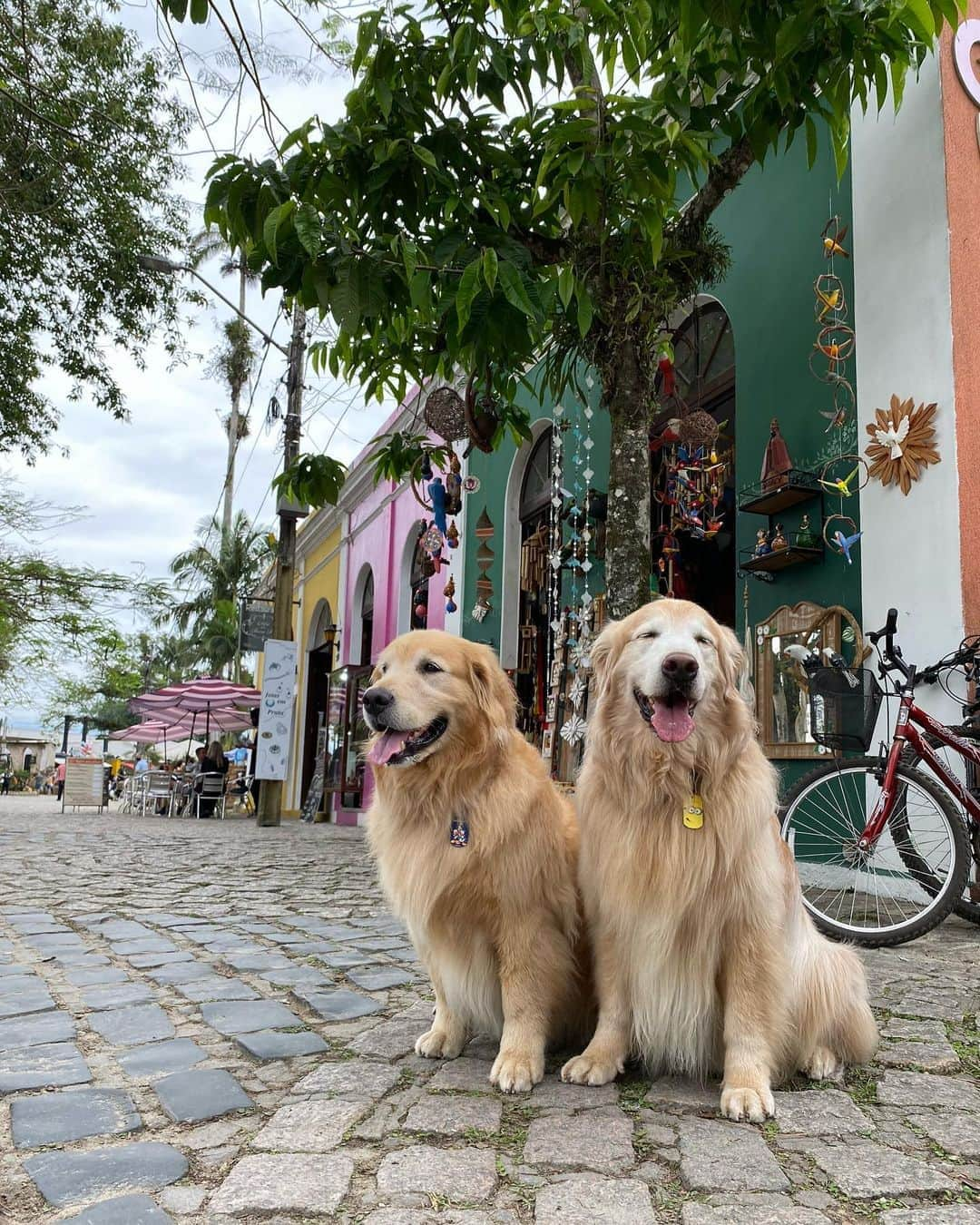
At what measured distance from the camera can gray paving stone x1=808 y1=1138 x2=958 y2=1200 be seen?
1.87 meters

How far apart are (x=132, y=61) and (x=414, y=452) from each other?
4.41 metres

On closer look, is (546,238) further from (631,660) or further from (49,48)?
(49,48)

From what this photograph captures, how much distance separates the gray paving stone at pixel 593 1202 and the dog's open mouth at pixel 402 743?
1.17 m

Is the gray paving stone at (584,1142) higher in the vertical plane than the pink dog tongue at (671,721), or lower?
lower

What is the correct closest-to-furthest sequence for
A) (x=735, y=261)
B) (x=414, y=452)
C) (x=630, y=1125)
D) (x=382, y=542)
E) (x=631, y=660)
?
(x=630, y=1125) → (x=631, y=660) → (x=414, y=452) → (x=735, y=261) → (x=382, y=542)

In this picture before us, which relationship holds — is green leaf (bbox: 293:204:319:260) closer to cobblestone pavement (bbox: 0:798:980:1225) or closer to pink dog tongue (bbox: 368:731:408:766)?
pink dog tongue (bbox: 368:731:408:766)

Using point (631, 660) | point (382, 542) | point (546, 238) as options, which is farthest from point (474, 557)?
point (631, 660)

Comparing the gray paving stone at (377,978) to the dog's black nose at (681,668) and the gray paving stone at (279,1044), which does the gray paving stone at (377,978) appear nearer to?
the gray paving stone at (279,1044)

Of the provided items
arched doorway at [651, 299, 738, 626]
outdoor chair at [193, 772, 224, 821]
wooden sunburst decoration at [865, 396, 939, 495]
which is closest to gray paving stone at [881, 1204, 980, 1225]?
wooden sunburst decoration at [865, 396, 939, 495]

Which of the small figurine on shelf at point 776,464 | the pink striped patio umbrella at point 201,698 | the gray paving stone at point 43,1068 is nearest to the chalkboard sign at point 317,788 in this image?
the pink striped patio umbrella at point 201,698

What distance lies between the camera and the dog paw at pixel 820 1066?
251 cm

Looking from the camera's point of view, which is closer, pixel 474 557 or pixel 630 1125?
pixel 630 1125

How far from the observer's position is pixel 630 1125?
7.16 ft

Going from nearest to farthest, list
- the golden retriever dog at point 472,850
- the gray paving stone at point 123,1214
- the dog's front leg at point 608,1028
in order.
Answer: the gray paving stone at point 123,1214, the dog's front leg at point 608,1028, the golden retriever dog at point 472,850
